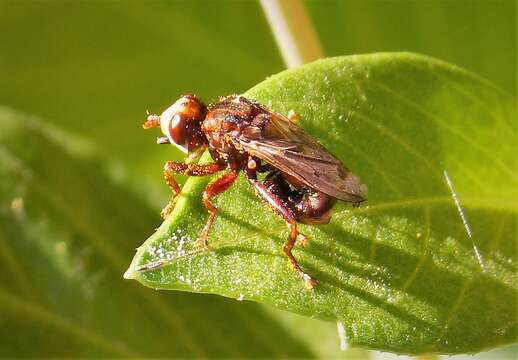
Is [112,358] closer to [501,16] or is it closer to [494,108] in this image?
[494,108]

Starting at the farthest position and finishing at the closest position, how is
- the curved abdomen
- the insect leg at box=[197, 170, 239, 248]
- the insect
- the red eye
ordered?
1. the red eye
2. the curved abdomen
3. the insect
4. the insect leg at box=[197, 170, 239, 248]

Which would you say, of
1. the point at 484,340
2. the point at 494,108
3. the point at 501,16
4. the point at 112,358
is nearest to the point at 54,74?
the point at 112,358

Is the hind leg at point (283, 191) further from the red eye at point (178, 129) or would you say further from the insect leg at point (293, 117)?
the red eye at point (178, 129)

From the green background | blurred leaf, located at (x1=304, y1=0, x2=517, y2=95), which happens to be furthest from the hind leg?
blurred leaf, located at (x1=304, y1=0, x2=517, y2=95)

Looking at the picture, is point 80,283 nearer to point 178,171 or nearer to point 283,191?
point 178,171

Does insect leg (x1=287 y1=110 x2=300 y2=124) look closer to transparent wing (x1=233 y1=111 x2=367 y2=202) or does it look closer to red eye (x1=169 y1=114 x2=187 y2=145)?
transparent wing (x1=233 y1=111 x2=367 y2=202)

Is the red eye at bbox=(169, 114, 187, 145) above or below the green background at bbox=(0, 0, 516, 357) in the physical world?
below

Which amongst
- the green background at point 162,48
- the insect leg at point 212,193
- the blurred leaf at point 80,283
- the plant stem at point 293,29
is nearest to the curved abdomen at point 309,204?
the insect leg at point 212,193
